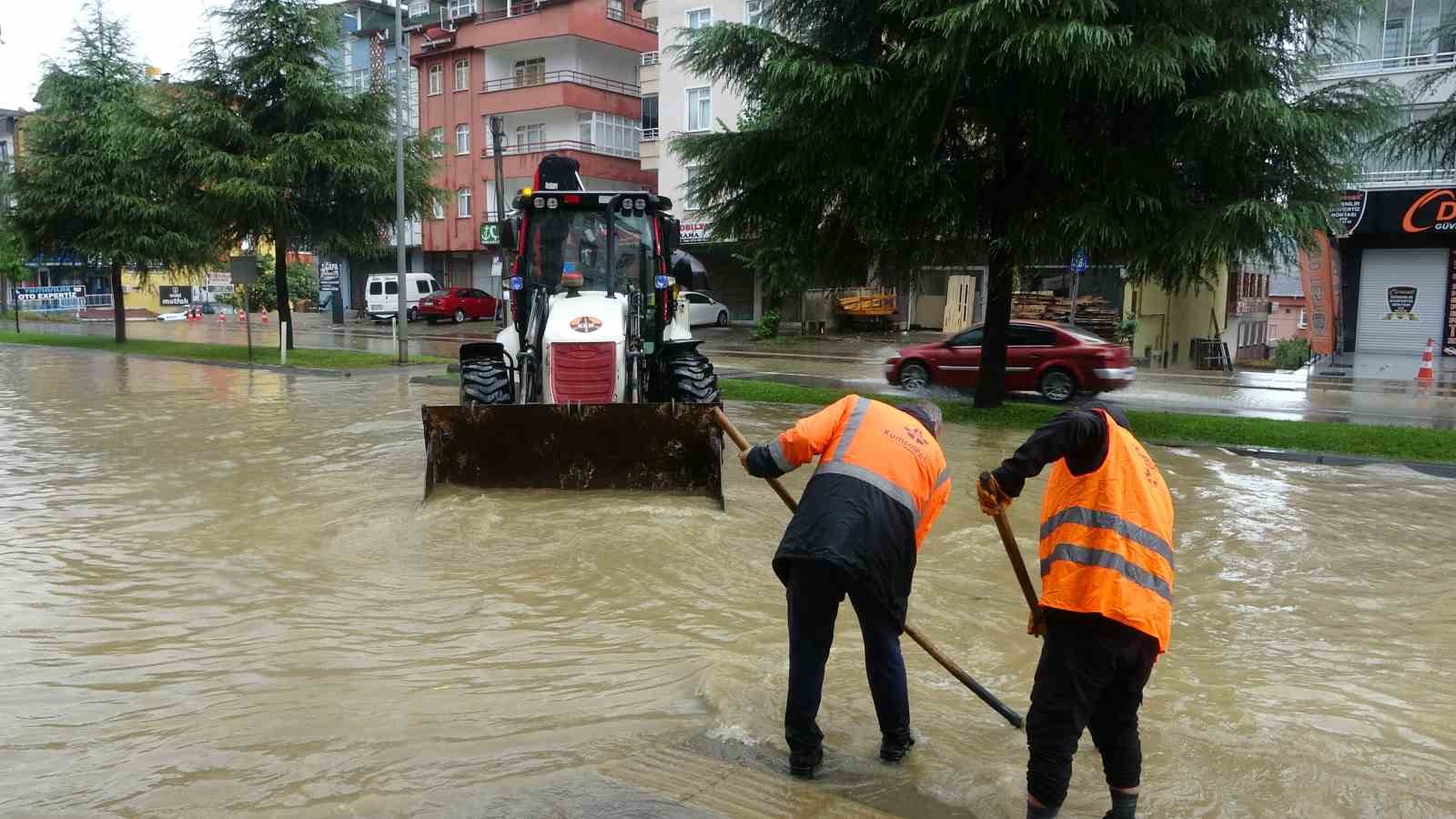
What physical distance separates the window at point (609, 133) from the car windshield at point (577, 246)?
1326 inches

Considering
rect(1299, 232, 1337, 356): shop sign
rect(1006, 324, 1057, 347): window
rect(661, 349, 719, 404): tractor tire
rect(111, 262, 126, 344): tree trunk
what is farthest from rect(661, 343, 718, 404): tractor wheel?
rect(111, 262, 126, 344): tree trunk

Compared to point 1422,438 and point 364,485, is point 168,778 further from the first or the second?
point 1422,438

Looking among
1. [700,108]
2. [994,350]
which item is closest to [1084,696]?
[994,350]

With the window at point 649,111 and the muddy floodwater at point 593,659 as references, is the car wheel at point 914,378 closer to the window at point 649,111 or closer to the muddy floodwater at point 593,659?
the muddy floodwater at point 593,659

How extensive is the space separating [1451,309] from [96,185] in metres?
35.4

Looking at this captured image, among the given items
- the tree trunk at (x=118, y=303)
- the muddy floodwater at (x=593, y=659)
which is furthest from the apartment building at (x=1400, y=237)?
the tree trunk at (x=118, y=303)

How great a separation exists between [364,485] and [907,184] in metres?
8.09

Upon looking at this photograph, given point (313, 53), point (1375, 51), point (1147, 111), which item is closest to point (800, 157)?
point (1147, 111)

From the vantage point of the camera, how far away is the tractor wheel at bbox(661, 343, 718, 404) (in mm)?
10422

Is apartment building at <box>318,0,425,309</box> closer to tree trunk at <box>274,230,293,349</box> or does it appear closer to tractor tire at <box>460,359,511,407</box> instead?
tree trunk at <box>274,230,293,349</box>

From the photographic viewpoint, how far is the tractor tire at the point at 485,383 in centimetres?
1020

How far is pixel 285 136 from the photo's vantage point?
80.7 feet

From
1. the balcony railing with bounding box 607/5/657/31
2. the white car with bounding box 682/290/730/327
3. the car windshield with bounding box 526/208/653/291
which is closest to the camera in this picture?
the car windshield with bounding box 526/208/653/291

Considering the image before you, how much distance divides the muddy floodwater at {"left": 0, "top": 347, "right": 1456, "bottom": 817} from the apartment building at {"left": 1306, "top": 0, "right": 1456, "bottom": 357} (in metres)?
19.9
